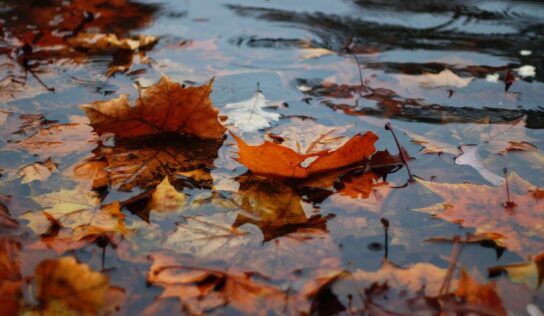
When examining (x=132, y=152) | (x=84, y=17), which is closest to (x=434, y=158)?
(x=132, y=152)

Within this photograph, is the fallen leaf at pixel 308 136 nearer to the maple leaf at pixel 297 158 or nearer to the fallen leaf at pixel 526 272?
the maple leaf at pixel 297 158

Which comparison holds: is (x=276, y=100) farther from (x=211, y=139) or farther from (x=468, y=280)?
(x=468, y=280)

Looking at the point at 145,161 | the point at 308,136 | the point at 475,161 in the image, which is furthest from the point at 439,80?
the point at 145,161

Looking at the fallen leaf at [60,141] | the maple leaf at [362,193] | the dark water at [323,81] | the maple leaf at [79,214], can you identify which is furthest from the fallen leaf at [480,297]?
the fallen leaf at [60,141]

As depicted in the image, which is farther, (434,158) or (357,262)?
(434,158)

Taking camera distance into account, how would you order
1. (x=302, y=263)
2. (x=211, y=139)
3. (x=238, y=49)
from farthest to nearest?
1. (x=238, y=49)
2. (x=211, y=139)
3. (x=302, y=263)

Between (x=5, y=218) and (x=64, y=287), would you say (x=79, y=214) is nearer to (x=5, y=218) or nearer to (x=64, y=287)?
(x=5, y=218)

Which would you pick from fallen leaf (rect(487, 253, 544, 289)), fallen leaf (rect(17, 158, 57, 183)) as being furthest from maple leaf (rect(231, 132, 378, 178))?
fallen leaf (rect(17, 158, 57, 183))
